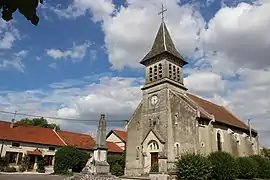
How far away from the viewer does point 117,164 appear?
34.0 m

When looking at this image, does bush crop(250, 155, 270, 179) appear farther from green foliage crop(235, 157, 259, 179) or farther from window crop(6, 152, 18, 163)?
window crop(6, 152, 18, 163)

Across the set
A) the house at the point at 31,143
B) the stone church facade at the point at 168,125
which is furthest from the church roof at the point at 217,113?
the house at the point at 31,143

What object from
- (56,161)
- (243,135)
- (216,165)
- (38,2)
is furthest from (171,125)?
(38,2)

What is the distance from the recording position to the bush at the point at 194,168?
19875mm

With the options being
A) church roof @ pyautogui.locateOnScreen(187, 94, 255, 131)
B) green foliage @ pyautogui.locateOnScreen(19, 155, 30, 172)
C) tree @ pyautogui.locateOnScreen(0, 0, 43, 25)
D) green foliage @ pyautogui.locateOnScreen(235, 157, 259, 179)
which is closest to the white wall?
green foliage @ pyautogui.locateOnScreen(19, 155, 30, 172)

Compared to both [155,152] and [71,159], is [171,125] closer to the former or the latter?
[155,152]

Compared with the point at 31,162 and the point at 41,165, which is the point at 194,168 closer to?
the point at 41,165

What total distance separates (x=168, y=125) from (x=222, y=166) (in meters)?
8.58

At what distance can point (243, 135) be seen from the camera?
35625 millimetres

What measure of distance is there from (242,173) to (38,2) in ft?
86.5

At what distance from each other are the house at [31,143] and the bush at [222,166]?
990 inches

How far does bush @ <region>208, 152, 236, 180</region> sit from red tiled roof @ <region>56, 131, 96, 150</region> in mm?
26073

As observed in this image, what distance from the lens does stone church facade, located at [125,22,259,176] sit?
27656 mm

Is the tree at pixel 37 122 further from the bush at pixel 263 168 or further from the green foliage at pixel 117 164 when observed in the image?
the bush at pixel 263 168
